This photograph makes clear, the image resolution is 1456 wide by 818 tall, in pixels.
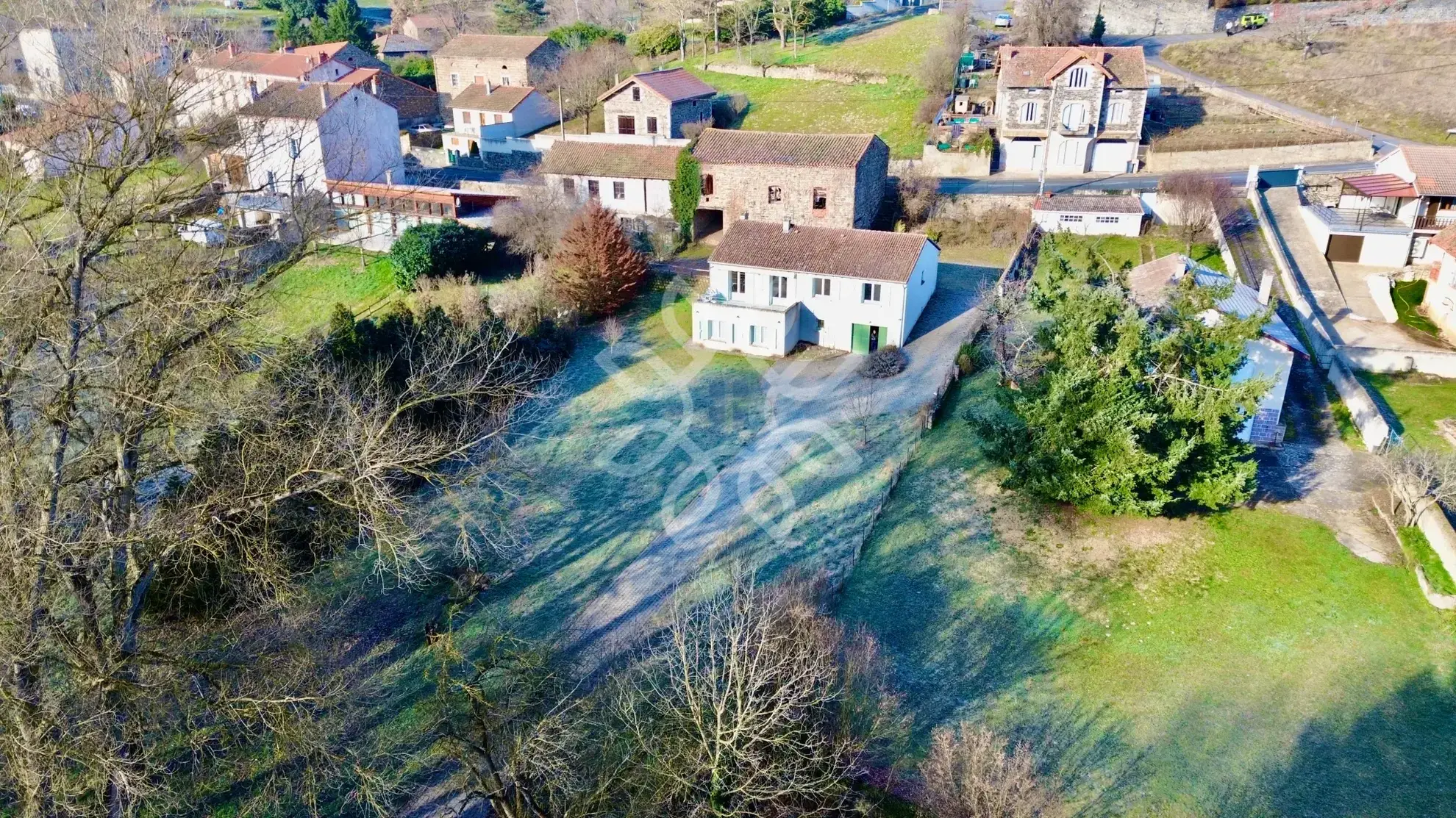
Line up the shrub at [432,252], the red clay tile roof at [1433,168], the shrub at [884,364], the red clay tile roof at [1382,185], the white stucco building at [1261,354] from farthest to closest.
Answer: the shrub at [432,252], the red clay tile roof at [1382,185], the red clay tile roof at [1433,168], the shrub at [884,364], the white stucco building at [1261,354]

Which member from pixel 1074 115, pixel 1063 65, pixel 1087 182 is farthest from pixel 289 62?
pixel 1087 182

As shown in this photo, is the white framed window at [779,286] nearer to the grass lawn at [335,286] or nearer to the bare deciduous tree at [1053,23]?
the grass lawn at [335,286]

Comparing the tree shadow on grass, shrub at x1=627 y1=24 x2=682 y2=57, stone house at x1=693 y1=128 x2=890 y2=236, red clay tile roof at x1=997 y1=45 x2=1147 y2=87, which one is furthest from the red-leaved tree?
shrub at x1=627 y1=24 x2=682 y2=57

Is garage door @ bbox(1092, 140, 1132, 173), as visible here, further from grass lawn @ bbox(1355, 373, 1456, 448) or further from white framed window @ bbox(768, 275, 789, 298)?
white framed window @ bbox(768, 275, 789, 298)

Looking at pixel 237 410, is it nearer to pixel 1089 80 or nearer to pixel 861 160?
pixel 861 160

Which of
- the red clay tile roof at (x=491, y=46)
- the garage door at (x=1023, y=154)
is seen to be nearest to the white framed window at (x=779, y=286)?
the garage door at (x=1023, y=154)

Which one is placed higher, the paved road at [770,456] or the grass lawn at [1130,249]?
the grass lawn at [1130,249]

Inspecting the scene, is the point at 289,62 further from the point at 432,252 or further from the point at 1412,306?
the point at 1412,306
